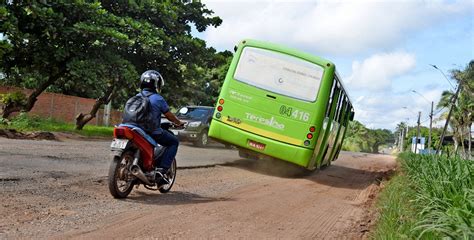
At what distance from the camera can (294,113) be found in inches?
442

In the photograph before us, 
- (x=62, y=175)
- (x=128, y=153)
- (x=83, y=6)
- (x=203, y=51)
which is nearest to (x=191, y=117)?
(x=203, y=51)

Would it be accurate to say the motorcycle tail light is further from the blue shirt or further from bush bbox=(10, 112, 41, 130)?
bush bbox=(10, 112, 41, 130)

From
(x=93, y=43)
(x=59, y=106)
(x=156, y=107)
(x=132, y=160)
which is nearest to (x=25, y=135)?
(x=93, y=43)

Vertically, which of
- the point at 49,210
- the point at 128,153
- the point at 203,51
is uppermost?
the point at 203,51

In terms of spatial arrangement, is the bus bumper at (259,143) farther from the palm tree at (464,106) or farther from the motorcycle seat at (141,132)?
the palm tree at (464,106)

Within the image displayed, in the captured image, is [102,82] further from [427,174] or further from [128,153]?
[427,174]

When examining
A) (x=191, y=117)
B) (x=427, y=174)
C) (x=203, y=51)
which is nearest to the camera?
(x=427, y=174)

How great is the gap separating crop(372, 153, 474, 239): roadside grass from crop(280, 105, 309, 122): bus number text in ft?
11.5

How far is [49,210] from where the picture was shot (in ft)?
17.7

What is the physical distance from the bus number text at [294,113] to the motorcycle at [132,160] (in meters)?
4.70

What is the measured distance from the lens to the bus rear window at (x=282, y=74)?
11.2 m

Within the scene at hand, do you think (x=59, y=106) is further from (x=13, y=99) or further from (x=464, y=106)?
(x=464, y=106)

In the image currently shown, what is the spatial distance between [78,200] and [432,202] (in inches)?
164

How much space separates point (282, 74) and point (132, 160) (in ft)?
18.3
